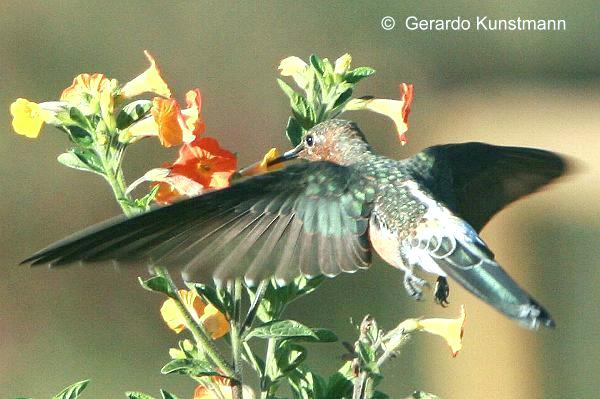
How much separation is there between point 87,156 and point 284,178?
13.9 inches

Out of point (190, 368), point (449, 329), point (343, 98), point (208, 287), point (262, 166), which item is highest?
point (343, 98)

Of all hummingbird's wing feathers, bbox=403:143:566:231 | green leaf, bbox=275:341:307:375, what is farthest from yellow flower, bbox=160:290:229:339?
hummingbird's wing feathers, bbox=403:143:566:231

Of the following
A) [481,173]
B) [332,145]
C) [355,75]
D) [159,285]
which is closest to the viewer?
[159,285]

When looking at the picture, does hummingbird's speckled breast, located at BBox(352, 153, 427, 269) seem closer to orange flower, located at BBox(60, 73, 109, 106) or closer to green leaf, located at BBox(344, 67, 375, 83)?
green leaf, located at BBox(344, 67, 375, 83)

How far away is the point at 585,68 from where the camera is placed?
6.13 metres

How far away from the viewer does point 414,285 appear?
6.65 feet

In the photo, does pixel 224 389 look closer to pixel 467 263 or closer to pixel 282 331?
pixel 282 331

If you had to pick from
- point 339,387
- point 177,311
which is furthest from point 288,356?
point 177,311

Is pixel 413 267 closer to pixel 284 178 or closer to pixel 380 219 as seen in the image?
pixel 380 219

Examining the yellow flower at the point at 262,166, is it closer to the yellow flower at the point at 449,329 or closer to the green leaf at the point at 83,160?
the green leaf at the point at 83,160

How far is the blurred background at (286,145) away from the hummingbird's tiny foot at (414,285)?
2.78 meters

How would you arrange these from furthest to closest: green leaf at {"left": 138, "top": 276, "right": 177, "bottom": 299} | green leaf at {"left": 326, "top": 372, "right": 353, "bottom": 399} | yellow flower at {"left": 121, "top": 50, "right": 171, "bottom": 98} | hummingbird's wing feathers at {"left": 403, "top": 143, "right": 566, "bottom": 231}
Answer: hummingbird's wing feathers at {"left": 403, "top": 143, "right": 566, "bottom": 231}
yellow flower at {"left": 121, "top": 50, "right": 171, "bottom": 98}
green leaf at {"left": 326, "top": 372, "right": 353, "bottom": 399}
green leaf at {"left": 138, "top": 276, "right": 177, "bottom": 299}

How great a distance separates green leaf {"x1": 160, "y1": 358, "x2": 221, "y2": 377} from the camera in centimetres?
166

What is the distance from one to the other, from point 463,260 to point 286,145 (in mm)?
2998
